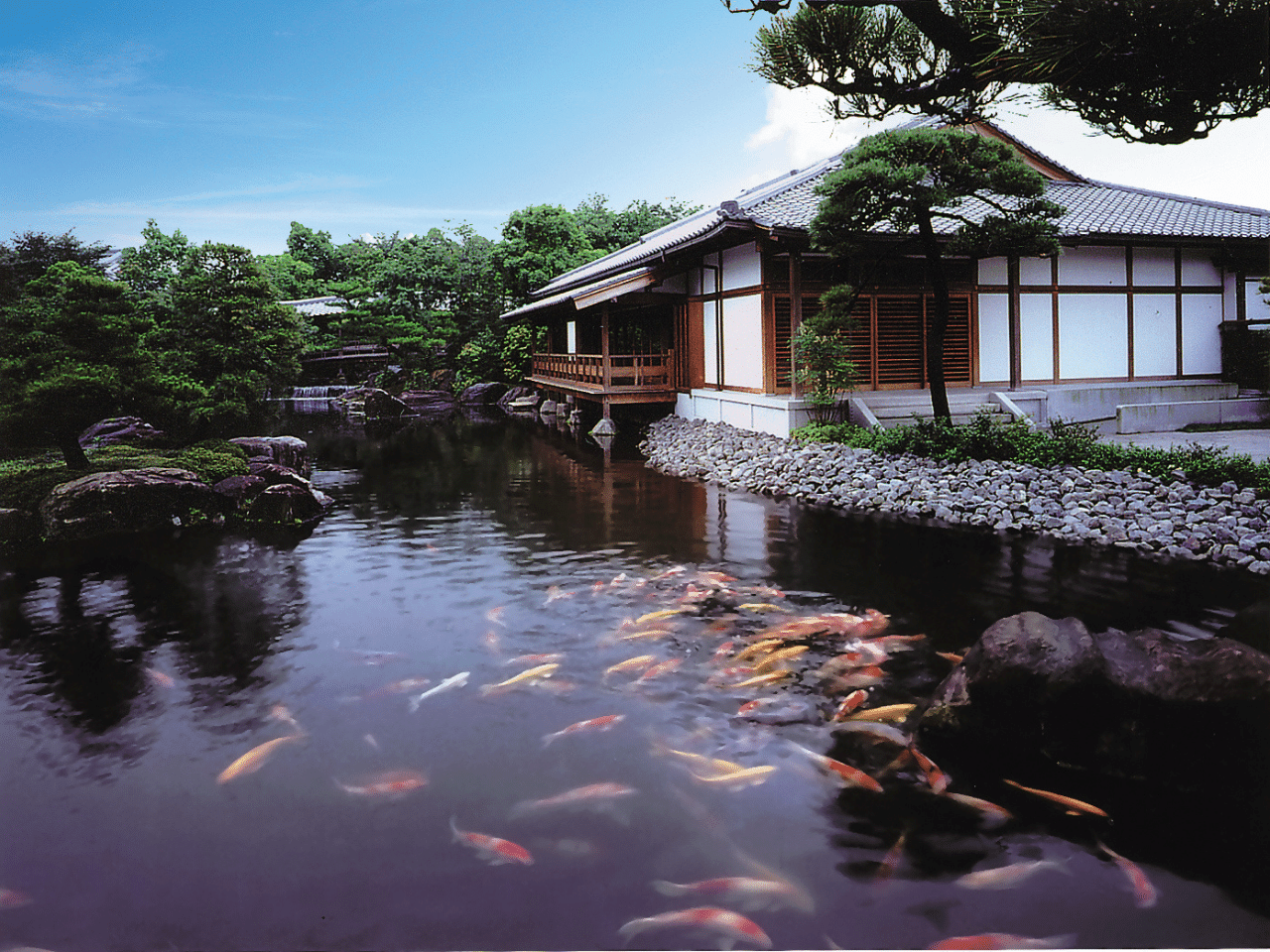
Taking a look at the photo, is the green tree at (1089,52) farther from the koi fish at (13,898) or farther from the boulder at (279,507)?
the boulder at (279,507)

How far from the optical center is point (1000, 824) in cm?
393

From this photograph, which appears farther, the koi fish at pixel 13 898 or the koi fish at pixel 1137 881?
the koi fish at pixel 13 898

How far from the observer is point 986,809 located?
4055mm

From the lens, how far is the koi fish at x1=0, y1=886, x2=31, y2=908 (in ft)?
11.6

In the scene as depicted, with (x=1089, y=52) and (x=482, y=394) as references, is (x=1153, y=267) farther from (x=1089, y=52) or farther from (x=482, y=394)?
(x=482, y=394)

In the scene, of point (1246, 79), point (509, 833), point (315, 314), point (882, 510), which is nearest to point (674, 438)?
point (882, 510)

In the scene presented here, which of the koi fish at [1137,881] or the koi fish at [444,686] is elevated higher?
the koi fish at [444,686]

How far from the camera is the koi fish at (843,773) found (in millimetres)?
4277

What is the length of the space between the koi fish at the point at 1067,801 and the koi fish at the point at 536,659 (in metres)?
2.92

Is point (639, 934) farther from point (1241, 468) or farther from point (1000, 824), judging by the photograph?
point (1241, 468)

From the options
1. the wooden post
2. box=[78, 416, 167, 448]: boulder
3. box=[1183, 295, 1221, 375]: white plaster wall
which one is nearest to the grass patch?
the wooden post

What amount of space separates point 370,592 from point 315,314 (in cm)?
2220

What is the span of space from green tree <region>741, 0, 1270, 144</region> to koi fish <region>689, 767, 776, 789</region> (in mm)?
4410

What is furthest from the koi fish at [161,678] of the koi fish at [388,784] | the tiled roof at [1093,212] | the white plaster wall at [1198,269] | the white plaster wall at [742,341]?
the white plaster wall at [1198,269]
